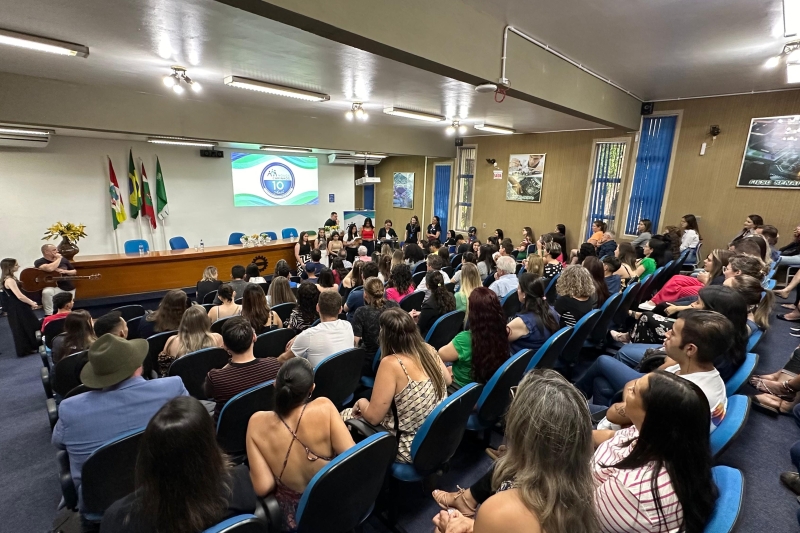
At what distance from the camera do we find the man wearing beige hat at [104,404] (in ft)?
5.68

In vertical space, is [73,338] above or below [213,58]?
below

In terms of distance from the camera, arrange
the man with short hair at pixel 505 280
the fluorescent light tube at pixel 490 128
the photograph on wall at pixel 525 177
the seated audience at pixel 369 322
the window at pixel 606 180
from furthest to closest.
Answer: the photograph on wall at pixel 525 177 → the fluorescent light tube at pixel 490 128 → the window at pixel 606 180 → the man with short hair at pixel 505 280 → the seated audience at pixel 369 322

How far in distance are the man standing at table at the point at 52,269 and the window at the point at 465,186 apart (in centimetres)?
923

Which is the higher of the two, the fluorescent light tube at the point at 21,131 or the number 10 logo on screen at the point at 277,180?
the fluorescent light tube at the point at 21,131

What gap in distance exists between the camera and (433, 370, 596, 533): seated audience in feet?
3.20

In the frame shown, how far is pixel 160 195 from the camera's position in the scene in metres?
8.80

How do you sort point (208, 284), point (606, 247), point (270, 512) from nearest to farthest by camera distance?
point (270, 512), point (208, 284), point (606, 247)

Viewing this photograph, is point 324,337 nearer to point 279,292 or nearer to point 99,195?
point 279,292

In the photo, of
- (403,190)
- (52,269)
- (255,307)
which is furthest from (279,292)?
(403,190)

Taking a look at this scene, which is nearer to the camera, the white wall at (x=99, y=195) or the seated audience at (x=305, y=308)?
the seated audience at (x=305, y=308)

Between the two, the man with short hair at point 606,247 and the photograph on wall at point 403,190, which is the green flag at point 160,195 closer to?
the photograph on wall at point 403,190

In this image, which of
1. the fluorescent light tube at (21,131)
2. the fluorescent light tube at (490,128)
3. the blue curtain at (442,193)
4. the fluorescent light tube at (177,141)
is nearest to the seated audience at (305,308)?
the fluorescent light tube at (177,141)

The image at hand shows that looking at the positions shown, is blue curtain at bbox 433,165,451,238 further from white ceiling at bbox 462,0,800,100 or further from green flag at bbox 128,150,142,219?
green flag at bbox 128,150,142,219

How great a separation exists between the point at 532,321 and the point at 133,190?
9.59 meters
